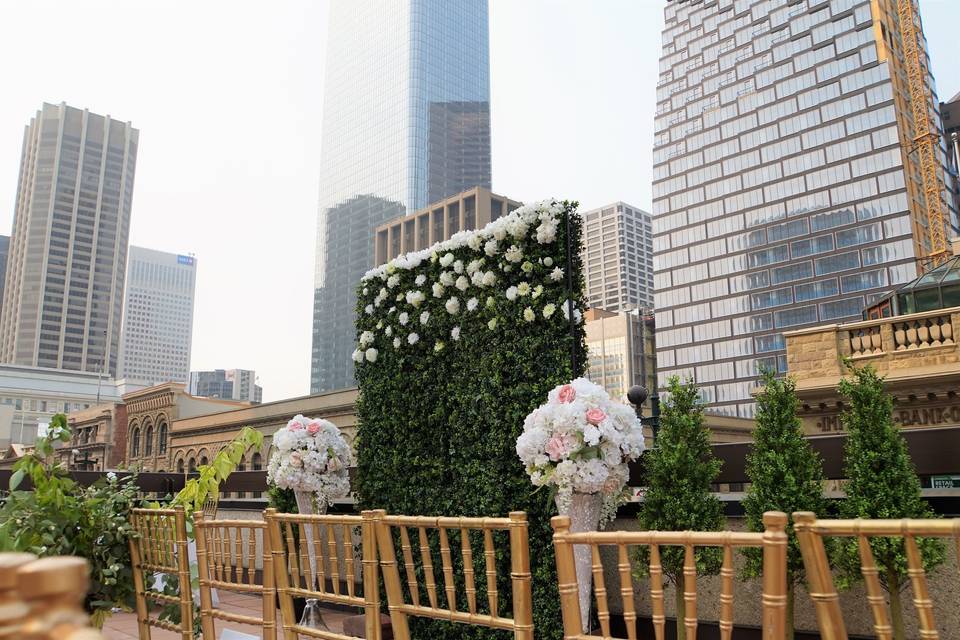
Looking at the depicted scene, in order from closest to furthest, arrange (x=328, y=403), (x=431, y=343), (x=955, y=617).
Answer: (x=955, y=617) → (x=431, y=343) → (x=328, y=403)

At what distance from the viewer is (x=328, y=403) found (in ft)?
92.9

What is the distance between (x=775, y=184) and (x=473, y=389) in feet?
231

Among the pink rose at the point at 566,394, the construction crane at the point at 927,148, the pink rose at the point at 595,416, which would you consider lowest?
the pink rose at the point at 595,416

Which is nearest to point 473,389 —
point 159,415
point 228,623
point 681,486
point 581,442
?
point 581,442

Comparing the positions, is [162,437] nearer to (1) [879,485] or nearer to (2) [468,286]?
(2) [468,286]

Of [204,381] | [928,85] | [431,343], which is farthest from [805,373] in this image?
[204,381]

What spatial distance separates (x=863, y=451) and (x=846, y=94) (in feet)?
235

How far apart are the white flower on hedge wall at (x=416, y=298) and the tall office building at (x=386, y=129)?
9929 centimetres

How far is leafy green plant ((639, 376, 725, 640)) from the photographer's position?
5.26 m

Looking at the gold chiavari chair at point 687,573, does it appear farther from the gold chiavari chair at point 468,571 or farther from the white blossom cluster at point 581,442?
the white blossom cluster at point 581,442

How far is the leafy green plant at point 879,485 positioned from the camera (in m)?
4.59

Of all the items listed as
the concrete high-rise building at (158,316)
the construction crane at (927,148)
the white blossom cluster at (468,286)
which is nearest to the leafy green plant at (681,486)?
the white blossom cluster at (468,286)

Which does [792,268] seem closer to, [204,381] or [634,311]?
[634,311]

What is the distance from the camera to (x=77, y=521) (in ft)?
14.6
